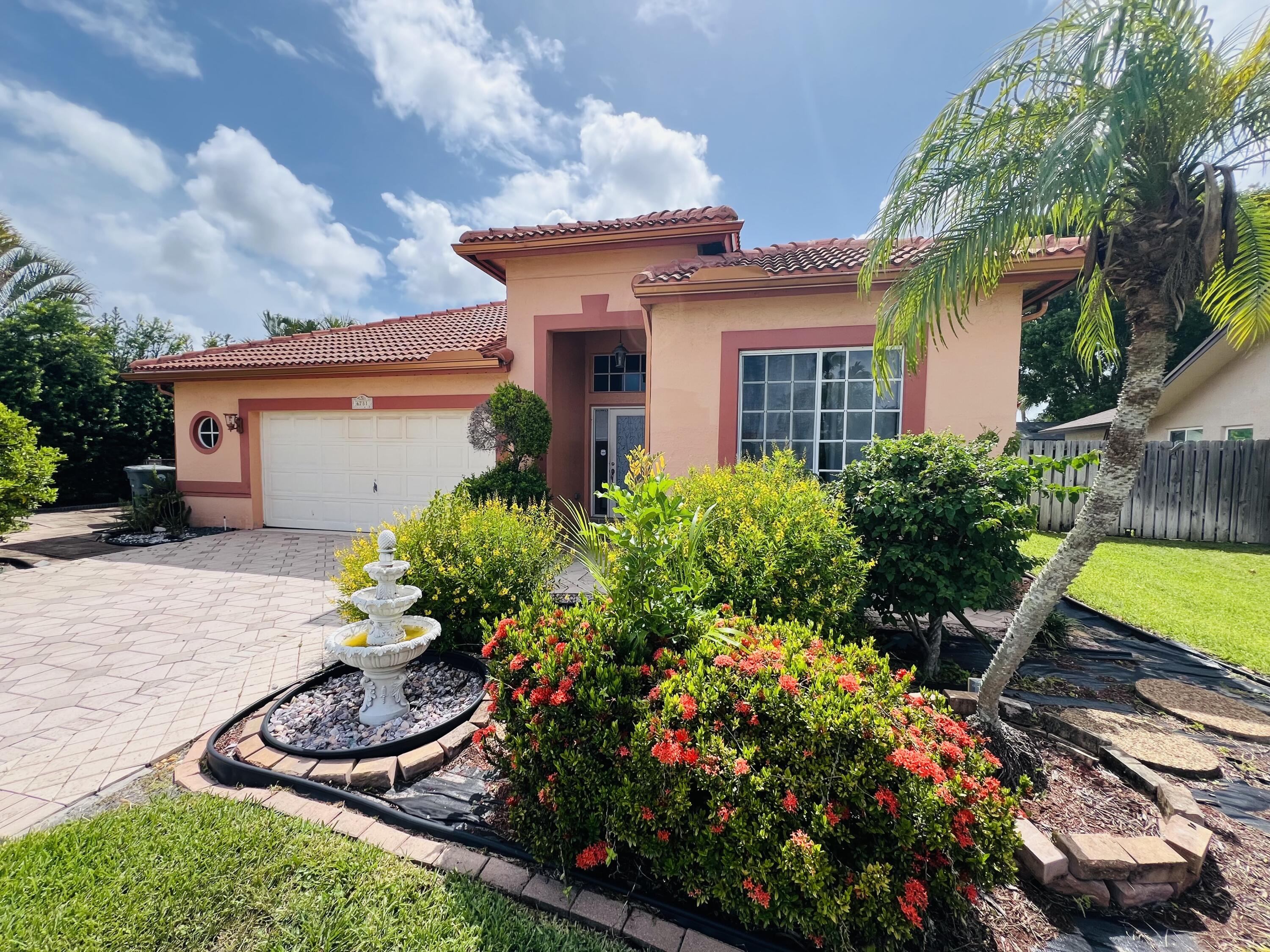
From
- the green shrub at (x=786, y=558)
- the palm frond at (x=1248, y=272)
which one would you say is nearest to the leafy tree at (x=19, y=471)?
the green shrub at (x=786, y=558)

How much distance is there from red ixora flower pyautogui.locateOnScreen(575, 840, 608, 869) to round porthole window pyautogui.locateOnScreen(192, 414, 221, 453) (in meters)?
14.1

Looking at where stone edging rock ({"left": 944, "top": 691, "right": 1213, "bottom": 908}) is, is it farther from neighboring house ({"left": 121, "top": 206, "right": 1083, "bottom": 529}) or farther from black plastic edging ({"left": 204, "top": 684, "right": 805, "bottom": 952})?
neighboring house ({"left": 121, "top": 206, "right": 1083, "bottom": 529})

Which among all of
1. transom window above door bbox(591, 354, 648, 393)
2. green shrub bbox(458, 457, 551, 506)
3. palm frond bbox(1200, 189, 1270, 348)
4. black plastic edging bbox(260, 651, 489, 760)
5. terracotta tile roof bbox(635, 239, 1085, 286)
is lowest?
black plastic edging bbox(260, 651, 489, 760)

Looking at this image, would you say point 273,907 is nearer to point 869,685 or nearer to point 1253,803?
point 869,685

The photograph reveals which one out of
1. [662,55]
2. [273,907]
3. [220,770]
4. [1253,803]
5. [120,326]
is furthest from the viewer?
[120,326]

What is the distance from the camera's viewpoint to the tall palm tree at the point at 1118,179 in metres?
2.58

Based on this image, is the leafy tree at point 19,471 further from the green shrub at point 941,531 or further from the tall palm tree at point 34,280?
the green shrub at point 941,531

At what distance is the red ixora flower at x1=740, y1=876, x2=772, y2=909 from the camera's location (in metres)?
1.80

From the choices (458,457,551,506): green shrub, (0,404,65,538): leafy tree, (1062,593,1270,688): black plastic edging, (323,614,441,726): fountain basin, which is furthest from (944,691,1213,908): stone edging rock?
(0,404,65,538): leafy tree

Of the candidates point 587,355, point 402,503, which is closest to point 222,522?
point 402,503

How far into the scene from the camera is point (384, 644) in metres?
3.53

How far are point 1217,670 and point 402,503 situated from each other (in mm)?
12443

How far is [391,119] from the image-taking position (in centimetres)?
1011

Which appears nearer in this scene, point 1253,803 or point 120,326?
point 1253,803
